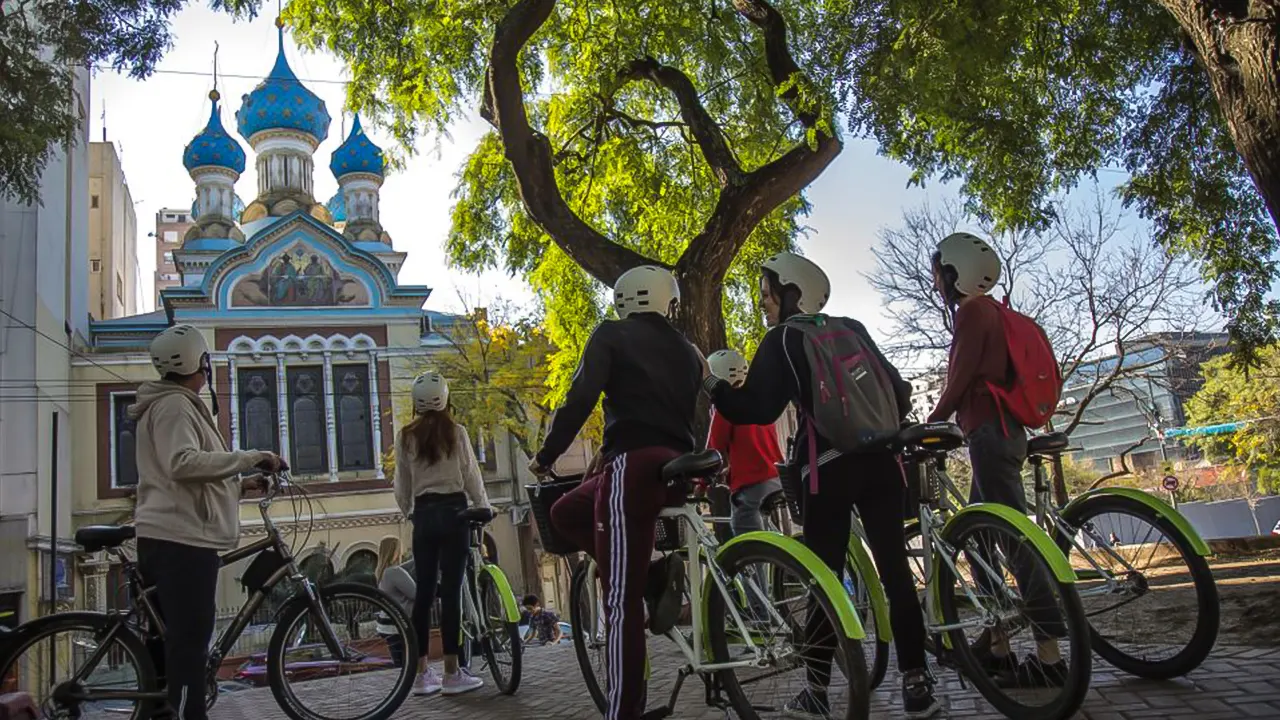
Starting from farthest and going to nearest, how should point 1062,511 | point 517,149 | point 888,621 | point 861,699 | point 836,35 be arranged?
point 517,149 < point 836,35 < point 1062,511 < point 888,621 < point 861,699

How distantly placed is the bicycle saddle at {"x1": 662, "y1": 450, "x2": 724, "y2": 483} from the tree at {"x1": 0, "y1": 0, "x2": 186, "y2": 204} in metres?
7.21

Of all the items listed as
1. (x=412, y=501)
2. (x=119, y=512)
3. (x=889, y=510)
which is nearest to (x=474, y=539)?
(x=412, y=501)

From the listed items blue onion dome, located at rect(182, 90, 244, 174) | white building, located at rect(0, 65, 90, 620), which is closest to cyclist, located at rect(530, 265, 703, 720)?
white building, located at rect(0, 65, 90, 620)

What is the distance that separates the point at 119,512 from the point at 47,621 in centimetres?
3106

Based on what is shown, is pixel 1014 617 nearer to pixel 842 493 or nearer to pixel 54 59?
pixel 842 493

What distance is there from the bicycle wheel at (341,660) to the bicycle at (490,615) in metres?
0.83

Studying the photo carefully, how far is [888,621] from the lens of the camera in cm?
425

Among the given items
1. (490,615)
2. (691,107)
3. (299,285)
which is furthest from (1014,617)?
(299,285)

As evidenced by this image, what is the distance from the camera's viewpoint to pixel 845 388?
4.34 meters

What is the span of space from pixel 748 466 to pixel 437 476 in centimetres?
218

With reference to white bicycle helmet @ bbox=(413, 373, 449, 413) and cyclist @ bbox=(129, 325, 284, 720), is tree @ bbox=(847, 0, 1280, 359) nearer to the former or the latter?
white bicycle helmet @ bbox=(413, 373, 449, 413)

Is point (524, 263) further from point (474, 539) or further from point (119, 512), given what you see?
point (119, 512)

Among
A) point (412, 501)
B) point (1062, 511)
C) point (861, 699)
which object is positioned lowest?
point (861, 699)

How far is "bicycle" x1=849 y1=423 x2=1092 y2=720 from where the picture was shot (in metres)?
3.87
